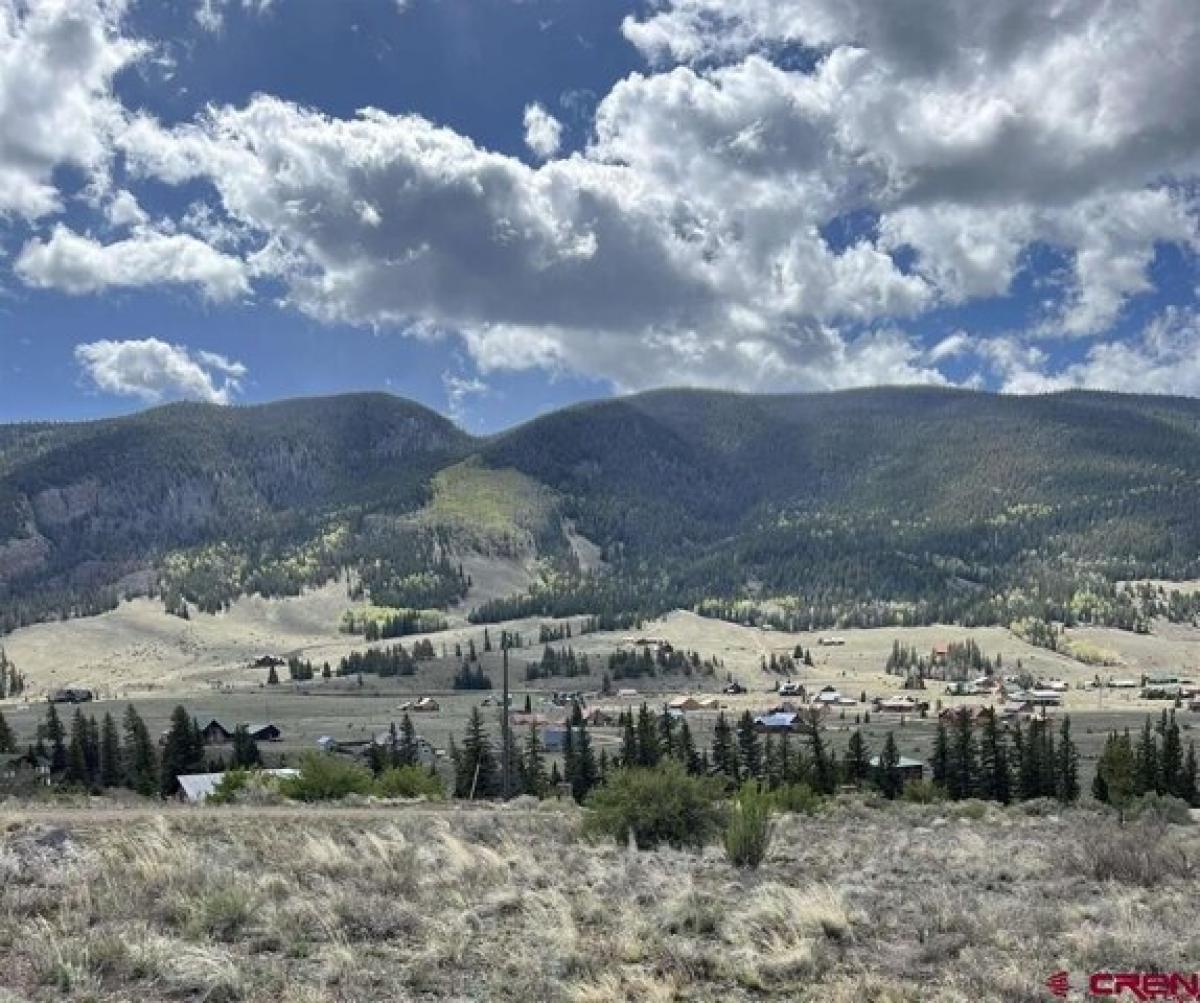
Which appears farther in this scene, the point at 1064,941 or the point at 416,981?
the point at 1064,941

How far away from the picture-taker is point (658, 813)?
23.1 meters

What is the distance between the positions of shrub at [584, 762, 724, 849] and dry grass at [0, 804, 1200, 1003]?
335 centimetres

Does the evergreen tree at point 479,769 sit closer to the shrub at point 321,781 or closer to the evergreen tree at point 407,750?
the evergreen tree at point 407,750

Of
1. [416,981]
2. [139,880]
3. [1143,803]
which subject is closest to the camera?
[416,981]

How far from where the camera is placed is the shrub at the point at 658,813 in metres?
23.0

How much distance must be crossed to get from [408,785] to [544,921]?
30.4m

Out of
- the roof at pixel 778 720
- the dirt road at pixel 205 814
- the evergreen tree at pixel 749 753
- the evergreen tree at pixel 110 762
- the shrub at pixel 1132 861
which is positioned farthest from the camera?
the roof at pixel 778 720

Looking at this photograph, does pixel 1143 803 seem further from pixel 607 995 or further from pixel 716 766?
pixel 716 766

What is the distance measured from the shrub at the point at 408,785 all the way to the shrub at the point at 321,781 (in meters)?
1.78

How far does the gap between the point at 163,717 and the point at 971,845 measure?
182 m

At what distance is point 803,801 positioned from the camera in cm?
3659

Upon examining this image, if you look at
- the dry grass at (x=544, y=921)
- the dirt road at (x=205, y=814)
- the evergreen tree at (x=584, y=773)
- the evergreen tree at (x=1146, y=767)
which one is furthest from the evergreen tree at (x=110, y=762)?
the dry grass at (x=544, y=921)

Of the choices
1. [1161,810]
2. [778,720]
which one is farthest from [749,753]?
[1161,810]

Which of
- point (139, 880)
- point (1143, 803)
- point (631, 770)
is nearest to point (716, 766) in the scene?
point (1143, 803)
